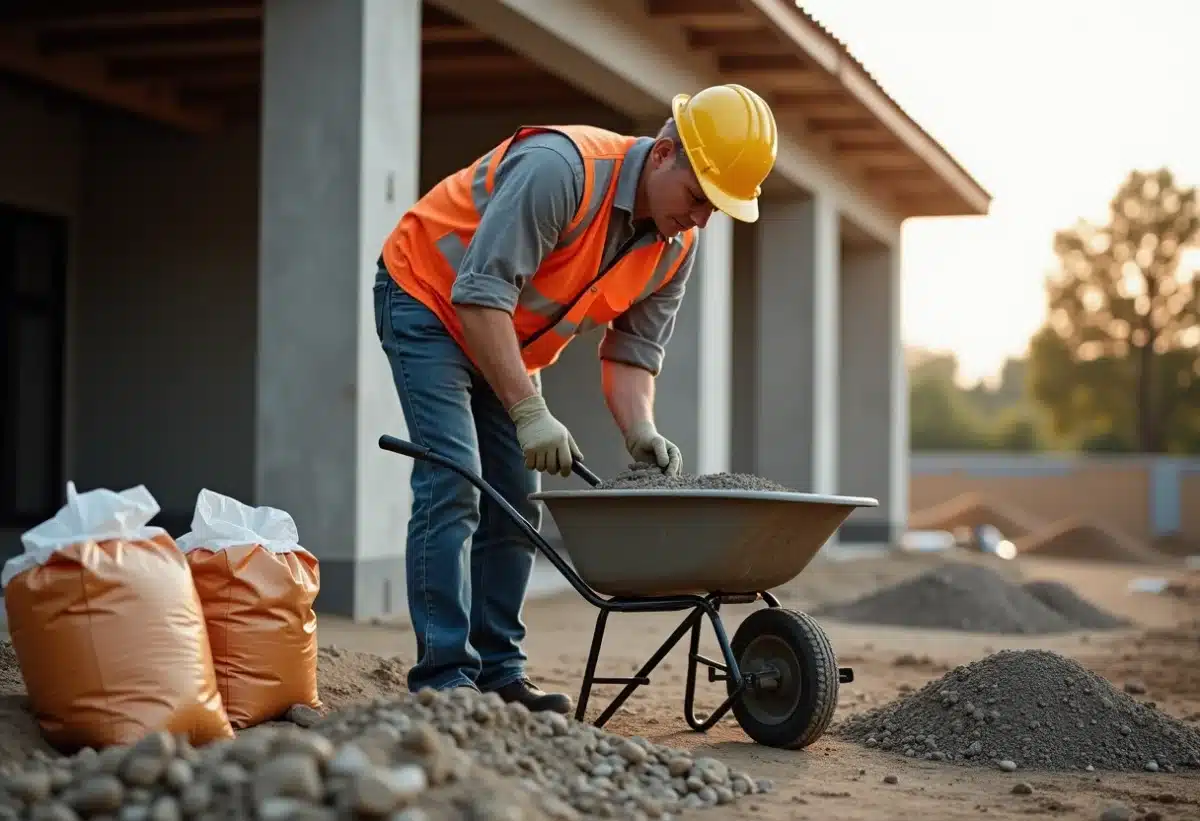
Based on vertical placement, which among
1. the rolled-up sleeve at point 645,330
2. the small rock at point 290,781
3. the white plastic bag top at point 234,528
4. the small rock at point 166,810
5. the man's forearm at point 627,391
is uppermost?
the rolled-up sleeve at point 645,330

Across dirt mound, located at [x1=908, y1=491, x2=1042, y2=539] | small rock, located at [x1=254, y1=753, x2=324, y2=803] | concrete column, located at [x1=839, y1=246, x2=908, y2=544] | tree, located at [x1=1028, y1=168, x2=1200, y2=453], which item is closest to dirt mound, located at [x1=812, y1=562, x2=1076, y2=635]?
concrete column, located at [x1=839, y1=246, x2=908, y2=544]

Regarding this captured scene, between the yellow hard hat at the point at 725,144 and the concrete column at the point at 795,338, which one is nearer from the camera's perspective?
the yellow hard hat at the point at 725,144

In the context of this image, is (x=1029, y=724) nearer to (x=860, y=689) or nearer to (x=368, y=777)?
(x=860, y=689)

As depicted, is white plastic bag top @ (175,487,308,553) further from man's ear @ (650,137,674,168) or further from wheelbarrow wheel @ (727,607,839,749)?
man's ear @ (650,137,674,168)

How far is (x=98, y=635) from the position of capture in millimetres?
3273

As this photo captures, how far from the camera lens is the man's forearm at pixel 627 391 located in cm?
447

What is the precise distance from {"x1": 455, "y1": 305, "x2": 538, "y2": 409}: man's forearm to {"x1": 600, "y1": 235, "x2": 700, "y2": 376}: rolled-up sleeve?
2.29 ft

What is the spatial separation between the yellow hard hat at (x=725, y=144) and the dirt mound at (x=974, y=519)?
21586 mm

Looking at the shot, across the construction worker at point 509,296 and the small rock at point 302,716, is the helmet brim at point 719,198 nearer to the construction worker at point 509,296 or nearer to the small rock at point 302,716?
the construction worker at point 509,296

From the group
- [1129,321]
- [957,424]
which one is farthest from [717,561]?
[957,424]

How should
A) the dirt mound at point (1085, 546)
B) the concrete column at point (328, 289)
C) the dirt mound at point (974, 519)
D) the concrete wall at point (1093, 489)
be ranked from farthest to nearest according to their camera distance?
the concrete wall at point (1093, 489), the dirt mound at point (974, 519), the dirt mound at point (1085, 546), the concrete column at point (328, 289)

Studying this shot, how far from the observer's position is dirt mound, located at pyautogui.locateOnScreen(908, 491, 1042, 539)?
81.1 feet

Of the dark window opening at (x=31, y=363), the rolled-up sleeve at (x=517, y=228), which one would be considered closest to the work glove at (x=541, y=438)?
the rolled-up sleeve at (x=517, y=228)

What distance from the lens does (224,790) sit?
2.59 metres
